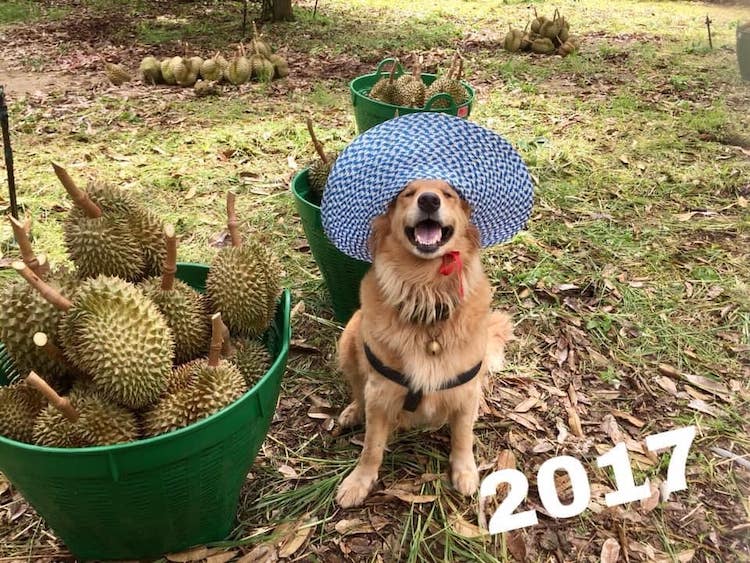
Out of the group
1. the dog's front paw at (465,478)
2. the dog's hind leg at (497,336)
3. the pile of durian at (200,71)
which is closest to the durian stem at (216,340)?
the dog's front paw at (465,478)

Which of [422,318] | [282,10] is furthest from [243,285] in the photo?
[282,10]

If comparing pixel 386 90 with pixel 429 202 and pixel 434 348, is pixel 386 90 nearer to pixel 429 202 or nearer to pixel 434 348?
pixel 429 202

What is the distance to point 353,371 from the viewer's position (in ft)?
9.27

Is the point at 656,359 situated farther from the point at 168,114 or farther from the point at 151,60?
the point at 151,60

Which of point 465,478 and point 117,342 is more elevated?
point 117,342

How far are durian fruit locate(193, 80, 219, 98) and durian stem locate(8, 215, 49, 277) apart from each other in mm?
5730

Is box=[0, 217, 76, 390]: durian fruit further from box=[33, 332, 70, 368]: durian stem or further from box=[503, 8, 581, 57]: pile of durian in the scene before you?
box=[503, 8, 581, 57]: pile of durian

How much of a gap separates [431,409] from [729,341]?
7.13ft

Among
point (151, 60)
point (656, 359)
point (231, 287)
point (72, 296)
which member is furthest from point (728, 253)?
point (151, 60)

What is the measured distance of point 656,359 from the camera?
131 inches

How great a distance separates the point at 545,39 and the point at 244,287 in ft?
29.3

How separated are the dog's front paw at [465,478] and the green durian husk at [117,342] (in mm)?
1405

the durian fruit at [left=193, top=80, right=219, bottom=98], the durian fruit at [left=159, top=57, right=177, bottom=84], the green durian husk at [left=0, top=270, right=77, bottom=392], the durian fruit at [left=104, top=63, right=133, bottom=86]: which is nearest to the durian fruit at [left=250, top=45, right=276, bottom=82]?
the durian fruit at [left=193, top=80, right=219, bottom=98]

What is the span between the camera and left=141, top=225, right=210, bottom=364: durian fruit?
6.83 ft
